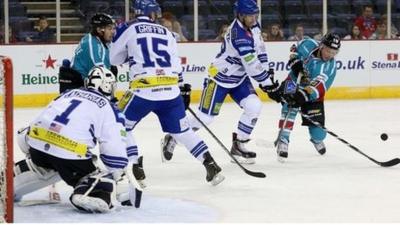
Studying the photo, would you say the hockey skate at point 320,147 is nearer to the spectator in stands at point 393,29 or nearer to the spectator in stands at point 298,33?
the spectator in stands at point 298,33

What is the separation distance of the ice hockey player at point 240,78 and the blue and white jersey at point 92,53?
2.35 ft

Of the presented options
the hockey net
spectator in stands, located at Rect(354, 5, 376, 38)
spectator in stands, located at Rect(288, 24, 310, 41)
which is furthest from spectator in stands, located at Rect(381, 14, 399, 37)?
the hockey net

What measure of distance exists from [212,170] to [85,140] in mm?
1063

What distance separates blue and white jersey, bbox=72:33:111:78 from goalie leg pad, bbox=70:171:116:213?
56.3 inches

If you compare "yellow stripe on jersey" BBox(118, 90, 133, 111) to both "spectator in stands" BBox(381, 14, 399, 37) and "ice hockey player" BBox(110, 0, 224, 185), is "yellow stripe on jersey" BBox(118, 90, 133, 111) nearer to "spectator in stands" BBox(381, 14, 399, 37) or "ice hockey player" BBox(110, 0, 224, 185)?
"ice hockey player" BBox(110, 0, 224, 185)

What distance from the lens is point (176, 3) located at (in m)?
11.3

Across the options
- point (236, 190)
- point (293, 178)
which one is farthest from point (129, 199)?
point (293, 178)

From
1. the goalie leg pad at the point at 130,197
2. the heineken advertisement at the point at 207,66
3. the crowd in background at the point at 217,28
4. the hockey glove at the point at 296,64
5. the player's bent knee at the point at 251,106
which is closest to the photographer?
the goalie leg pad at the point at 130,197

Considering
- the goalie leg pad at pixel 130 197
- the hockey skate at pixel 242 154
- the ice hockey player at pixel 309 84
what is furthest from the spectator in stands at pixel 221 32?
the goalie leg pad at pixel 130 197

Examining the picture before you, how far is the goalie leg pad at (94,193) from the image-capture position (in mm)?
4656

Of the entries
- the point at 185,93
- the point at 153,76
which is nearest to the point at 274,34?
the point at 185,93

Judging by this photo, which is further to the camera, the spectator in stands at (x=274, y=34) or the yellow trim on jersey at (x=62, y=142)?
the spectator in stands at (x=274, y=34)

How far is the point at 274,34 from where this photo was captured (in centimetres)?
1122

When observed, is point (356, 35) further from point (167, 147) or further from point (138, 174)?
point (138, 174)
